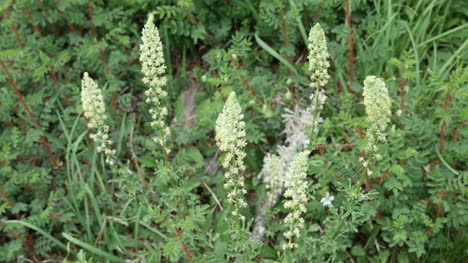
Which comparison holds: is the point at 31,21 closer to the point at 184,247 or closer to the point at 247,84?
the point at 247,84

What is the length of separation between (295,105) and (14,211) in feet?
8.80

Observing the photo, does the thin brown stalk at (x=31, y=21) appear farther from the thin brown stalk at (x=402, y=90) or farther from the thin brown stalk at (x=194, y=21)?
the thin brown stalk at (x=402, y=90)

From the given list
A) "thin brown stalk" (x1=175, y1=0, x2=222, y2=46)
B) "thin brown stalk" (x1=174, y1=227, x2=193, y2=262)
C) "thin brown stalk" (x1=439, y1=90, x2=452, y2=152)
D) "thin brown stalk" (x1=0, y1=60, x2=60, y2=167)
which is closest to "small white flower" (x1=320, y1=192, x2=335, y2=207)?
"thin brown stalk" (x1=439, y1=90, x2=452, y2=152)

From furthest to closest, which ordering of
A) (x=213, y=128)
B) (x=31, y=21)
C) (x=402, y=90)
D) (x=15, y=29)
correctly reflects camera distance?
(x=31, y=21) → (x=15, y=29) → (x=213, y=128) → (x=402, y=90)

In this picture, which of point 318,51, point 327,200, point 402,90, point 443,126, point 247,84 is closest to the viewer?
point 318,51

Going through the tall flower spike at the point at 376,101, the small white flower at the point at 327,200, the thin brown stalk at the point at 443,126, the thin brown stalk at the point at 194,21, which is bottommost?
the small white flower at the point at 327,200

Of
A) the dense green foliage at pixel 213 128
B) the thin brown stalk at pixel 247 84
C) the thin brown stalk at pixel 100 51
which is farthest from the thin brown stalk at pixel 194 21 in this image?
the thin brown stalk at pixel 100 51

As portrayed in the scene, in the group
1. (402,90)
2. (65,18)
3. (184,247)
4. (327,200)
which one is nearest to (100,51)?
(65,18)

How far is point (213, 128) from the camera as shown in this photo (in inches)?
185

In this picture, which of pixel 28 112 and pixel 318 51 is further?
pixel 28 112

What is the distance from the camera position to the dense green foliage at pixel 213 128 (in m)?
3.84

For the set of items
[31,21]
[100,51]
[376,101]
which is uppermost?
[376,101]

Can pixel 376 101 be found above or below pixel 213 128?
above

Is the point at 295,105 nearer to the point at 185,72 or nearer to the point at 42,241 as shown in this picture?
the point at 185,72
